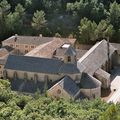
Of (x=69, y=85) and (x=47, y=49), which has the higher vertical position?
(x=47, y=49)

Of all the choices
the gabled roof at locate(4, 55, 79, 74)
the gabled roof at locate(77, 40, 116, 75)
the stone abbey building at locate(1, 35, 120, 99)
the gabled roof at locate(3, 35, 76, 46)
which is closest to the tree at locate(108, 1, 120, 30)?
the gabled roof at locate(77, 40, 116, 75)

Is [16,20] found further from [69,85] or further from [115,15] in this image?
[69,85]

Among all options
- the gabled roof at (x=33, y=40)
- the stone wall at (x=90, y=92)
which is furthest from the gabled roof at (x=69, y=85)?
the gabled roof at (x=33, y=40)

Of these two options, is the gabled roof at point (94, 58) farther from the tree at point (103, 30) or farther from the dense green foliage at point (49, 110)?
the dense green foliage at point (49, 110)

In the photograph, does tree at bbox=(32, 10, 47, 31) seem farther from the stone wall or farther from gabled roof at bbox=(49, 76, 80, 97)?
the stone wall

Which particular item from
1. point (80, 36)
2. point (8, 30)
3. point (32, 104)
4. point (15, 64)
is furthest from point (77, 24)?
point (32, 104)

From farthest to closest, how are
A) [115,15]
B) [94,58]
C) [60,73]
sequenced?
[115,15] → [94,58] → [60,73]

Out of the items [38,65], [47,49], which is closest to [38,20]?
[47,49]
